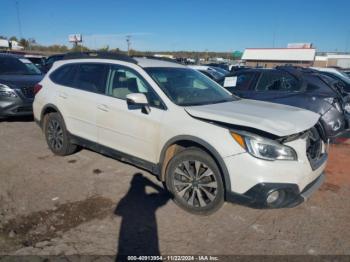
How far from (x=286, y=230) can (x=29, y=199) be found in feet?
10.1

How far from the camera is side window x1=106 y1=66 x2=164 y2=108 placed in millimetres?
4277

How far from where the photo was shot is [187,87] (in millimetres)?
4430

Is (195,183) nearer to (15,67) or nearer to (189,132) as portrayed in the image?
(189,132)

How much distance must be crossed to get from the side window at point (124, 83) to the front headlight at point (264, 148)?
1510mm

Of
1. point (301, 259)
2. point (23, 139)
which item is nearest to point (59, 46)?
point (23, 139)

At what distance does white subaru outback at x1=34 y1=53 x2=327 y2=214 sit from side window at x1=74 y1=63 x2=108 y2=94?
18 millimetres

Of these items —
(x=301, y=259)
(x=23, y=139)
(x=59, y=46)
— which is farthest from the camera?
(x=59, y=46)

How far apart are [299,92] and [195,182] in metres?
4.24

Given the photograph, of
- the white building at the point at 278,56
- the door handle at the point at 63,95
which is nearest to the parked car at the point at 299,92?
the door handle at the point at 63,95

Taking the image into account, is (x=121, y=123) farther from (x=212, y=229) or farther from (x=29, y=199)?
(x=212, y=229)

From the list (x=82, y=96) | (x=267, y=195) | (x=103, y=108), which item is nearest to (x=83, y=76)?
(x=82, y=96)

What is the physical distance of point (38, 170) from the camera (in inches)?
195

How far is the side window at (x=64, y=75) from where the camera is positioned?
5.33m

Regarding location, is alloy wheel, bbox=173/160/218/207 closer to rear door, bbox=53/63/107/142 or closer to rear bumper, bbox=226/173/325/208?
rear bumper, bbox=226/173/325/208
